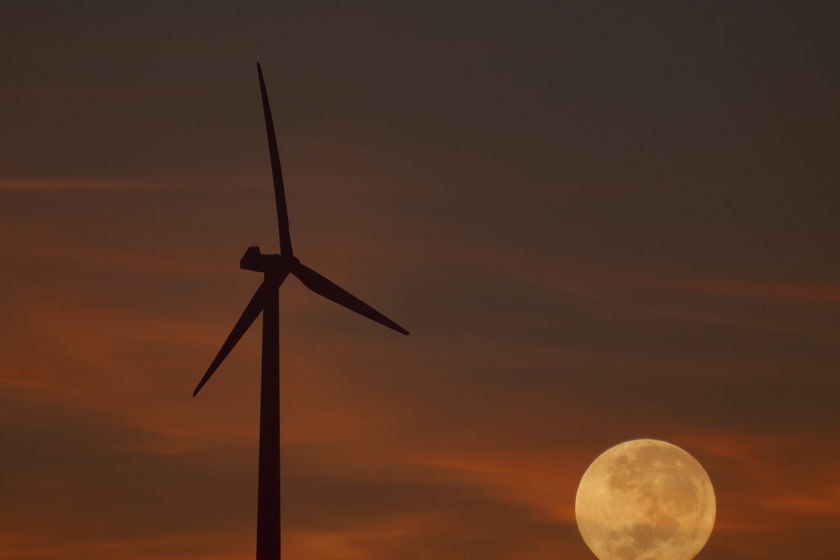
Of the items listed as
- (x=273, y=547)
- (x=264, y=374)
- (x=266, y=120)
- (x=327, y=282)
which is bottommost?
(x=273, y=547)

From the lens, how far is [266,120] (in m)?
89.7

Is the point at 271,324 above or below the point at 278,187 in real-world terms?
below

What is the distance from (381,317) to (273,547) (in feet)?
40.3

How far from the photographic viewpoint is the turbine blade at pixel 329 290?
90.4m

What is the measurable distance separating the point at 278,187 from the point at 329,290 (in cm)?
576

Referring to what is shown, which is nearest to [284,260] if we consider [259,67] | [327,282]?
[327,282]

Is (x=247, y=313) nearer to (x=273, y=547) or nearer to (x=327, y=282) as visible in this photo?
(x=327, y=282)

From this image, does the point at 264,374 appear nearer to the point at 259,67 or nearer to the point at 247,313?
the point at 247,313

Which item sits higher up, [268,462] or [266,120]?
[266,120]

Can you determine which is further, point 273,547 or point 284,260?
point 284,260

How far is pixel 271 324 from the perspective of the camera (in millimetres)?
87375

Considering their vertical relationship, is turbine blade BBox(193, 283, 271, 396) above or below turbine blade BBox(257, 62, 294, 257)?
below

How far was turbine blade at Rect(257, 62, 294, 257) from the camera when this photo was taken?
8906 centimetres

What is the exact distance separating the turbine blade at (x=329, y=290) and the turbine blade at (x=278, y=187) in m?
1.27
